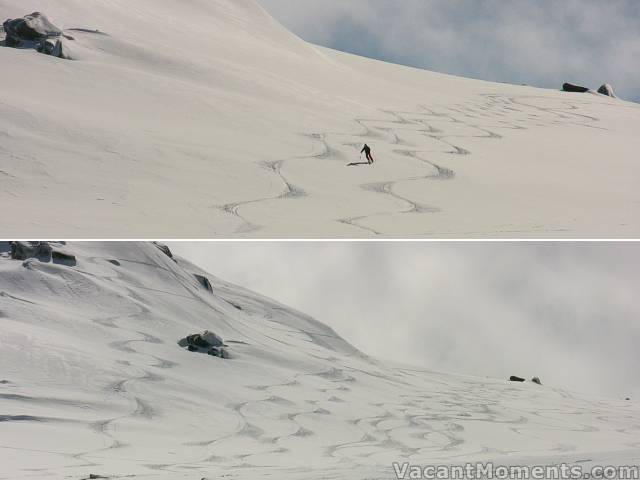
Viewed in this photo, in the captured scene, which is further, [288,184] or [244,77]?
[244,77]

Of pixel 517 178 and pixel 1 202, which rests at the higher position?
pixel 517 178

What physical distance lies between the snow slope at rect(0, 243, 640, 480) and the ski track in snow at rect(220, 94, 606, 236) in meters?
3.76

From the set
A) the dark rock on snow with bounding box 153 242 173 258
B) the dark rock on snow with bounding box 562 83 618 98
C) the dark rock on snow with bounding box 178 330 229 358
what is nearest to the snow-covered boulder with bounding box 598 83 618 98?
the dark rock on snow with bounding box 562 83 618 98

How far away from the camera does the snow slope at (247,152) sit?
1101 cm

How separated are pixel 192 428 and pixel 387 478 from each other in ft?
23.4

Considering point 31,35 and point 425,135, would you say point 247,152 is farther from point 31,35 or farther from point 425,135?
point 31,35

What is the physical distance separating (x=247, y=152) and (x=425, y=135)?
6.29 m

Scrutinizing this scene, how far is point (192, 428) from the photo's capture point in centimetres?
1470

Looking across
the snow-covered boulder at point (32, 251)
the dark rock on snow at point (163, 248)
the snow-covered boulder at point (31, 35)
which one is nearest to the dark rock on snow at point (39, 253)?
the snow-covered boulder at point (32, 251)

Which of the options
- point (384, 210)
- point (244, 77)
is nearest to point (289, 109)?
point (244, 77)

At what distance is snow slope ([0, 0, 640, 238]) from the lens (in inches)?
433

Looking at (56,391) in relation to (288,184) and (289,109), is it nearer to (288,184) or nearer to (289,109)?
(288,184)

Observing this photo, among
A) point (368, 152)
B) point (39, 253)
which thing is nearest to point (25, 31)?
point (368, 152)

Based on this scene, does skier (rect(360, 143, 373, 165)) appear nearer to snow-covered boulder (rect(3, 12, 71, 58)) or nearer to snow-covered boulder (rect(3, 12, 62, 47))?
snow-covered boulder (rect(3, 12, 71, 58))
